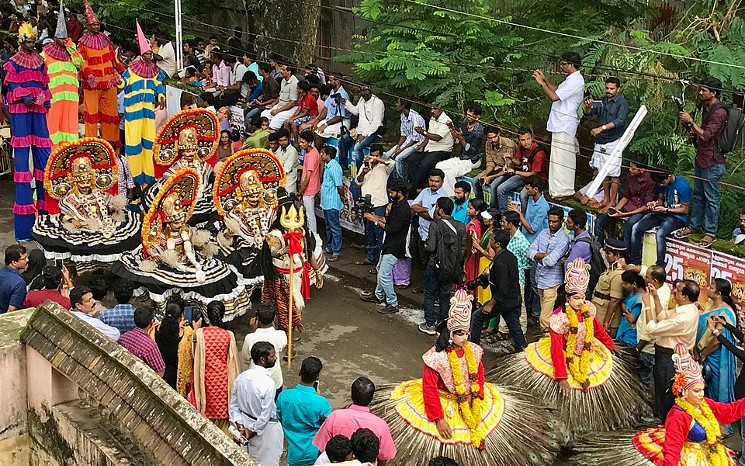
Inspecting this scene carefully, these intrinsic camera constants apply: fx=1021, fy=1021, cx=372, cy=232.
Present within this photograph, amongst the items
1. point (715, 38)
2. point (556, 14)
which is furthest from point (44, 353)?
point (556, 14)

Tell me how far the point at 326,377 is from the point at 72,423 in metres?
5.06

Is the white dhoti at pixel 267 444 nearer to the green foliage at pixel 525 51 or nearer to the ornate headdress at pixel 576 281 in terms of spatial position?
the ornate headdress at pixel 576 281

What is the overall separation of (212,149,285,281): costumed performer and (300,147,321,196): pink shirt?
1414 mm

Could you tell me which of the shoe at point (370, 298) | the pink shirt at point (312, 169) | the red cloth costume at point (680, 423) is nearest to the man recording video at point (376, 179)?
the pink shirt at point (312, 169)

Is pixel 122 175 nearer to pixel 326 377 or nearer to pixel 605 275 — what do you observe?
pixel 326 377

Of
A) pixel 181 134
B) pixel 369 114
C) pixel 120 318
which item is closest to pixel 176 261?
pixel 120 318

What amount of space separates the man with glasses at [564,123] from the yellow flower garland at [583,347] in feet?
11.4

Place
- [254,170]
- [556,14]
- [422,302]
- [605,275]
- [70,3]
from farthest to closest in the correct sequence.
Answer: [70,3], [556,14], [422,302], [254,170], [605,275]

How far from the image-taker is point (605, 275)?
10398mm

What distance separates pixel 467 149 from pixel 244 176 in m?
3.08

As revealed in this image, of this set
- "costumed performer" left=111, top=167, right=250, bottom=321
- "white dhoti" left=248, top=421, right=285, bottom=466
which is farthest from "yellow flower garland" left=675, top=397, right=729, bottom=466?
"costumed performer" left=111, top=167, right=250, bottom=321

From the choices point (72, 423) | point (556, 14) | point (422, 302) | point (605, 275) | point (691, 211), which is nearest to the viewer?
point (72, 423)

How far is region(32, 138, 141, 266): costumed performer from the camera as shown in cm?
1199

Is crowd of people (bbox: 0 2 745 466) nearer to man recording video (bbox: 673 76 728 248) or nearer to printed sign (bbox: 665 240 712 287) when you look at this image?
man recording video (bbox: 673 76 728 248)
